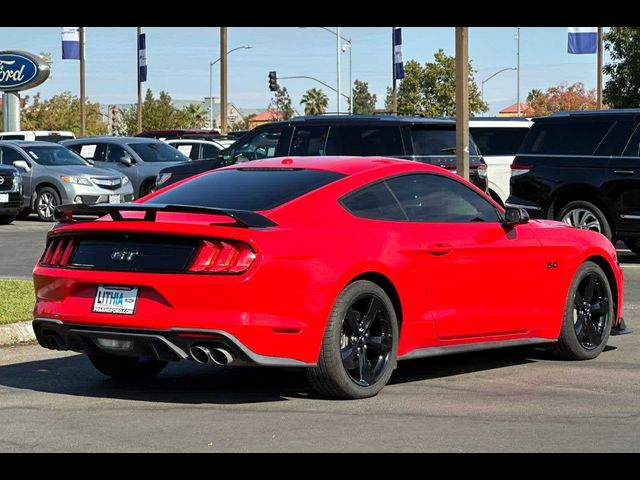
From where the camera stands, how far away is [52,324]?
8047 millimetres

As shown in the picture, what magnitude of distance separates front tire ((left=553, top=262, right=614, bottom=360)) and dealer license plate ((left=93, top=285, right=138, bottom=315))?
11.4 feet

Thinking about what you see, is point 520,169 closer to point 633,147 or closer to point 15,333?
point 633,147

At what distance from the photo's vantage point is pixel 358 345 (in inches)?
316

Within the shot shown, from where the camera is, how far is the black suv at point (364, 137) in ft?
65.4

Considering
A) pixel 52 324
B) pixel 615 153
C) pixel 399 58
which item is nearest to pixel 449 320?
pixel 52 324

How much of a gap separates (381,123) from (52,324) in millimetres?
12478

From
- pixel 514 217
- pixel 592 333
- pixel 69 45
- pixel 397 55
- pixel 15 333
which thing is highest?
pixel 69 45

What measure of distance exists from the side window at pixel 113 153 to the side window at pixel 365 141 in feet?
39.6

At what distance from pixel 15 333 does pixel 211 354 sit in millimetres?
3678

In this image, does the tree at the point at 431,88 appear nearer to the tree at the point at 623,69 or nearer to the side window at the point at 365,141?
the tree at the point at 623,69

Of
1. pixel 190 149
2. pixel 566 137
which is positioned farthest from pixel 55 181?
pixel 566 137

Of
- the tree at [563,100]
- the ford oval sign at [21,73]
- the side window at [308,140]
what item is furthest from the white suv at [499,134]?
the tree at [563,100]
